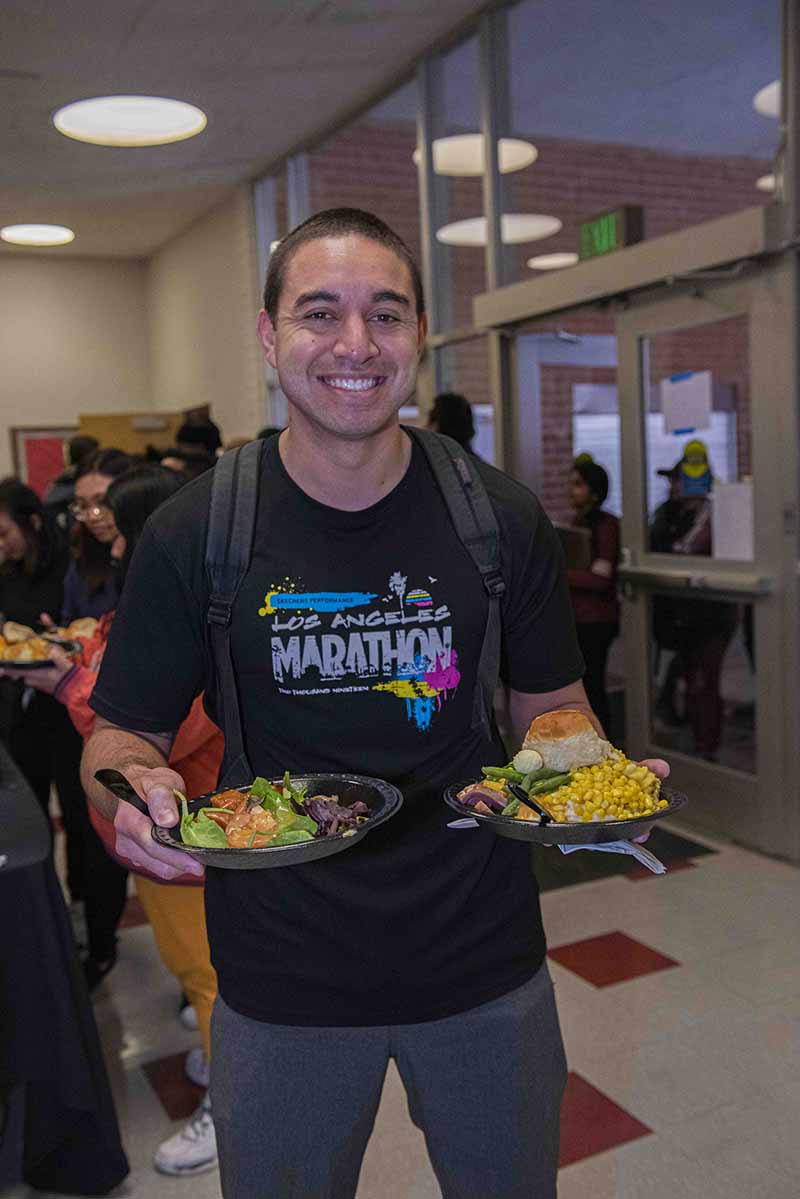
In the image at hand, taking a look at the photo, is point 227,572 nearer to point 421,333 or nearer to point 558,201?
point 421,333

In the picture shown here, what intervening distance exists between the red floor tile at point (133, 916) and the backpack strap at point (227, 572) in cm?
250

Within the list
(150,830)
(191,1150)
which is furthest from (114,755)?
(191,1150)

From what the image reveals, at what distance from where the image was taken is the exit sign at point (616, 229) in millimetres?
4320

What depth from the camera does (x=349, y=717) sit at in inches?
49.5

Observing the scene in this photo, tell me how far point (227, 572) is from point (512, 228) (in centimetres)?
451

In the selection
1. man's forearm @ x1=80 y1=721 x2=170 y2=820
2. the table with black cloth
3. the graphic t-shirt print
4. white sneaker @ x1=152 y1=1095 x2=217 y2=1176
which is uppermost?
the graphic t-shirt print

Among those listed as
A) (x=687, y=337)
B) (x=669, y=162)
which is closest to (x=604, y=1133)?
(x=687, y=337)

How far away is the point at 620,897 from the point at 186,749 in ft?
7.11

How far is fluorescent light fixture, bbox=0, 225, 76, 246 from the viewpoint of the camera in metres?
8.25

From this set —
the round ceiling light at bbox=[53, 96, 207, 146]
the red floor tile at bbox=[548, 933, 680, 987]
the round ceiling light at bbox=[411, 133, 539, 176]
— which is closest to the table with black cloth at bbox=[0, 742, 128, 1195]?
the red floor tile at bbox=[548, 933, 680, 987]

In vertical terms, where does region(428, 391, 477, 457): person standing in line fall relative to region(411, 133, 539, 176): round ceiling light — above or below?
below

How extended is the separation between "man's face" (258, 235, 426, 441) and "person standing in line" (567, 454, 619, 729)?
11.5 ft

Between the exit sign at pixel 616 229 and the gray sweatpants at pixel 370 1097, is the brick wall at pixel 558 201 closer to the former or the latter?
the exit sign at pixel 616 229

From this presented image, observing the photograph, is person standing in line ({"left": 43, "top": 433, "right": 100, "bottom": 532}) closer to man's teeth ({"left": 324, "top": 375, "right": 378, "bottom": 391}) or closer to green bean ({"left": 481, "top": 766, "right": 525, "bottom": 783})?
man's teeth ({"left": 324, "top": 375, "right": 378, "bottom": 391})
